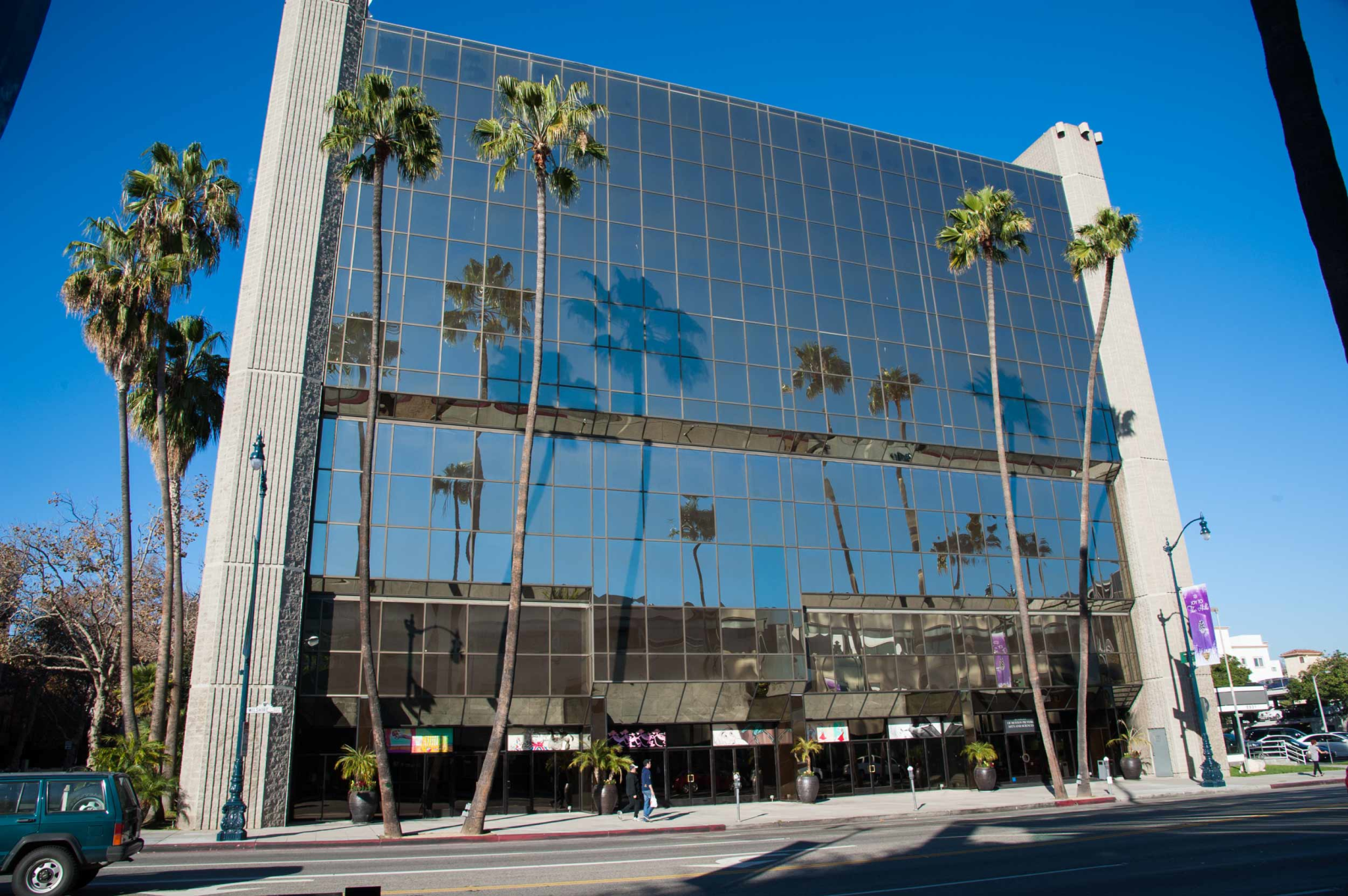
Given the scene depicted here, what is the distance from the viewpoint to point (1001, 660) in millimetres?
38688

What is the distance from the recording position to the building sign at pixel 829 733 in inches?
1414

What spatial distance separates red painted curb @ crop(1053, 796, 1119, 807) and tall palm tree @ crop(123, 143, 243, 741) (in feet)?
102

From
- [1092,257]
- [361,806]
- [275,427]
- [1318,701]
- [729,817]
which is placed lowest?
[729,817]

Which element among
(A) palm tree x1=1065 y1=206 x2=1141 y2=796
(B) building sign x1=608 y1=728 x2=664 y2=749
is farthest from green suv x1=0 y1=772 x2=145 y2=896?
(A) palm tree x1=1065 y1=206 x2=1141 y2=796

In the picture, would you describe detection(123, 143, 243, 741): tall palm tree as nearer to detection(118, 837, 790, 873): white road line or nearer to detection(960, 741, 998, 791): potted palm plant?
detection(118, 837, 790, 873): white road line

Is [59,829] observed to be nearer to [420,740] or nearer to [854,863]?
[854,863]

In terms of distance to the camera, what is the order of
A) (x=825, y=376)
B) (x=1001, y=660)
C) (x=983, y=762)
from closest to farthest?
(x=983, y=762)
(x=1001, y=660)
(x=825, y=376)

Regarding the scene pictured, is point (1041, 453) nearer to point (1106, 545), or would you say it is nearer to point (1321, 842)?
point (1106, 545)

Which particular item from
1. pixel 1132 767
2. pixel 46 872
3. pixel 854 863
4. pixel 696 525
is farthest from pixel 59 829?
pixel 1132 767

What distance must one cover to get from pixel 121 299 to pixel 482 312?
12.3m

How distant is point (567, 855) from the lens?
18062 mm

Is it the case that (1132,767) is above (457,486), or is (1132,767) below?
below

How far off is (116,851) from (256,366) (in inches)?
772

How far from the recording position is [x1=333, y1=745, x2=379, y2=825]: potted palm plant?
27.3 m
